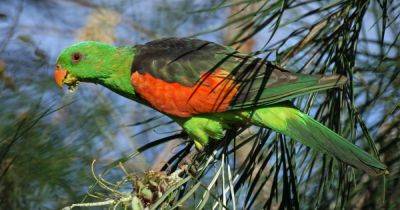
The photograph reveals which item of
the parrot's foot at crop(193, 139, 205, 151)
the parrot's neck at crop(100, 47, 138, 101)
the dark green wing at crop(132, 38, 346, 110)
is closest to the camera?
the dark green wing at crop(132, 38, 346, 110)

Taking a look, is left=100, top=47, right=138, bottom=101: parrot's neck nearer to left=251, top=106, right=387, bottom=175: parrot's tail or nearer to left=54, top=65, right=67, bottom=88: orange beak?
left=54, top=65, right=67, bottom=88: orange beak

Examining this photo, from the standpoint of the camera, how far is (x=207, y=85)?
1.74 metres

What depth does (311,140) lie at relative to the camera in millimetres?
1522

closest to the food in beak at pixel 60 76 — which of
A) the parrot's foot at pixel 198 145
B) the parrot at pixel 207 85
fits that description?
the parrot at pixel 207 85

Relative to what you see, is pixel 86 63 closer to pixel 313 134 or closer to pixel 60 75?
pixel 60 75

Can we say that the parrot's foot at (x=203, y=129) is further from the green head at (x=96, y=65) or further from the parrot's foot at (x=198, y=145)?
the green head at (x=96, y=65)

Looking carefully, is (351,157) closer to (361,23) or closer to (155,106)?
(361,23)

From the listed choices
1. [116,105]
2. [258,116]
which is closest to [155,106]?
[258,116]

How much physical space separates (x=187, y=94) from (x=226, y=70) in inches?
5.0

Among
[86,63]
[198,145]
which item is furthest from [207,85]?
[86,63]

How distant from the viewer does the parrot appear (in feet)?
4.78

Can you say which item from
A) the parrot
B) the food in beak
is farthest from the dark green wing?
the food in beak

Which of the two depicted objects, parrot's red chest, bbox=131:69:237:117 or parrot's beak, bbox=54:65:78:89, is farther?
parrot's beak, bbox=54:65:78:89

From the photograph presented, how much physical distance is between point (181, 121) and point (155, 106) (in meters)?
0.10
